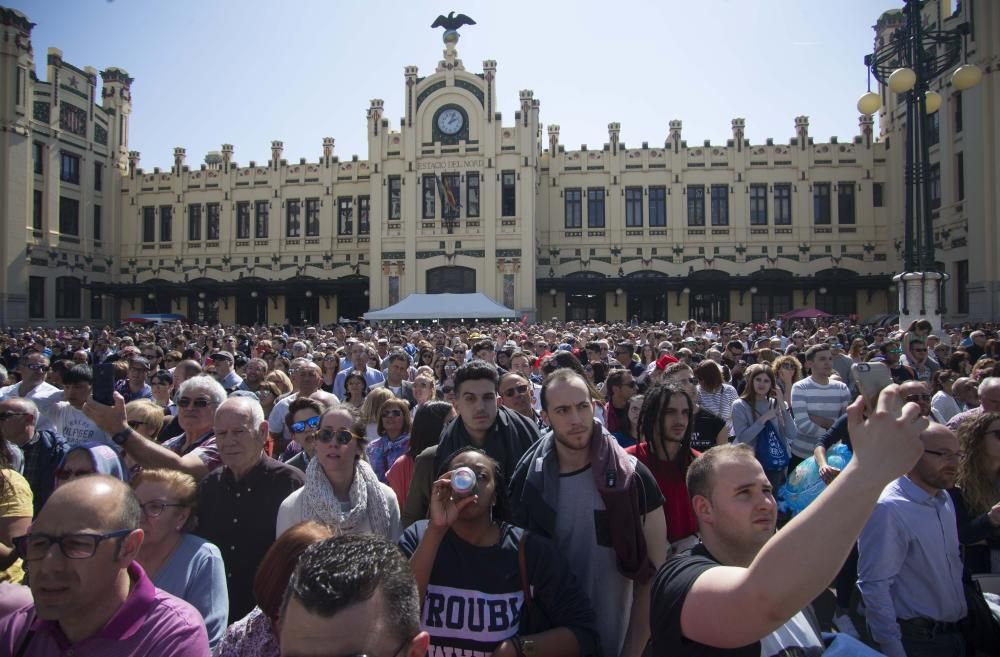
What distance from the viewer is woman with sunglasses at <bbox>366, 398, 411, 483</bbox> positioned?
5.46 m

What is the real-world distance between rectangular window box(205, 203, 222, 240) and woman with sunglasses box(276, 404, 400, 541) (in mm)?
37709

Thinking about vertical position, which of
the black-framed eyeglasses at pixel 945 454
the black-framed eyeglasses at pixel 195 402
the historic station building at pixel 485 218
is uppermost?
the historic station building at pixel 485 218

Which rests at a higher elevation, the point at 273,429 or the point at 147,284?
the point at 147,284

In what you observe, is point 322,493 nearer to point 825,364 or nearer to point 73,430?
point 73,430

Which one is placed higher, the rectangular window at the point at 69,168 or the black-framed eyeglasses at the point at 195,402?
the rectangular window at the point at 69,168

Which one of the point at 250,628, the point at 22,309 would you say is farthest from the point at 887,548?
the point at 22,309

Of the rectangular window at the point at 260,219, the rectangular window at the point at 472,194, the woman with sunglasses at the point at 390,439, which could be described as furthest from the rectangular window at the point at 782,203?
the woman with sunglasses at the point at 390,439

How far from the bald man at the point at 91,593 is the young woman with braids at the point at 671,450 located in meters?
2.62

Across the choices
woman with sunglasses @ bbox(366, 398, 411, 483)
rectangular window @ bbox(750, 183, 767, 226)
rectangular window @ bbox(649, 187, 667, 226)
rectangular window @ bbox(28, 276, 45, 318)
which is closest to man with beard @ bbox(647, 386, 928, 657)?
woman with sunglasses @ bbox(366, 398, 411, 483)

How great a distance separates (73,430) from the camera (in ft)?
19.3

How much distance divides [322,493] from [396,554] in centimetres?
177

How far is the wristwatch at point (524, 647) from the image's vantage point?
2.69m

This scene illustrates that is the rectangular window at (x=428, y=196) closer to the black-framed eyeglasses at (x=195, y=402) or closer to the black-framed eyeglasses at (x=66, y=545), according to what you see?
the black-framed eyeglasses at (x=195, y=402)

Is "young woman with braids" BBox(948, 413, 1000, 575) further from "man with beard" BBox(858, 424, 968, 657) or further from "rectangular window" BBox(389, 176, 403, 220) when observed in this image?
"rectangular window" BBox(389, 176, 403, 220)
